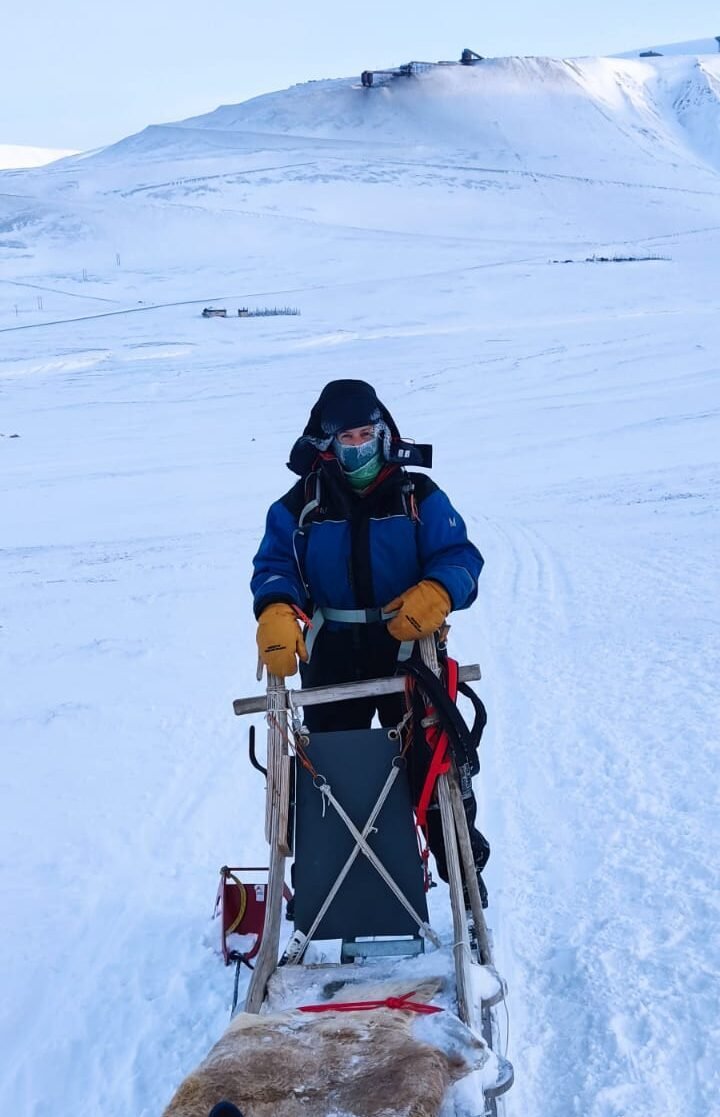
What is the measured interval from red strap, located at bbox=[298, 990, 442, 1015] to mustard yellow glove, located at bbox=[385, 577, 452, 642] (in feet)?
3.33

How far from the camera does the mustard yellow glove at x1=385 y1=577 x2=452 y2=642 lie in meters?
2.97

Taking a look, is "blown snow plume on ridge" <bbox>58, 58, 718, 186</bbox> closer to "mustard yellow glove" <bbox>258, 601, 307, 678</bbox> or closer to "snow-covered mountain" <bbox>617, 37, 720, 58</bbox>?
"snow-covered mountain" <bbox>617, 37, 720, 58</bbox>

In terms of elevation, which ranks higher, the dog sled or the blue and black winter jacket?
the blue and black winter jacket

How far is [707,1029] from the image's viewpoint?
2994 mm

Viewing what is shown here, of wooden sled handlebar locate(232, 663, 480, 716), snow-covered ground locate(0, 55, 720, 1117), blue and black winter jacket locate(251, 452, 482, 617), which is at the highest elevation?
blue and black winter jacket locate(251, 452, 482, 617)

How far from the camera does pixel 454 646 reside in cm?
689

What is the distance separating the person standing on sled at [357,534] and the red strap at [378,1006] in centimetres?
68

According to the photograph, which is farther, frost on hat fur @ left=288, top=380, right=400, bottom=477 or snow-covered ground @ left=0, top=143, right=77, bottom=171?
snow-covered ground @ left=0, top=143, right=77, bottom=171

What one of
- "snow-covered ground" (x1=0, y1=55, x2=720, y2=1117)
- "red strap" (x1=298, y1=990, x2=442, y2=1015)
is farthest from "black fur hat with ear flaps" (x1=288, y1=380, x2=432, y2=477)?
"snow-covered ground" (x1=0, y1=55, x2=720, y2=1117)

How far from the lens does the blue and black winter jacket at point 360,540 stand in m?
3.16

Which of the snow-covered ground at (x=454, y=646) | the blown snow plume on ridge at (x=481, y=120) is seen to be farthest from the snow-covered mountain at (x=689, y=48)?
the snow-covered ground at (x=454, y=646)

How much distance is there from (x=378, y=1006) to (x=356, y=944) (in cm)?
54

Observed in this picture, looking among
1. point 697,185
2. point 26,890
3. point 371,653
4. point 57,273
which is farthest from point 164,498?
point 697,185

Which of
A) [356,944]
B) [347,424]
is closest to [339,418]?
[347,424]
